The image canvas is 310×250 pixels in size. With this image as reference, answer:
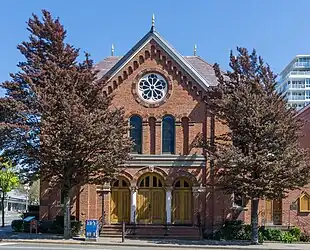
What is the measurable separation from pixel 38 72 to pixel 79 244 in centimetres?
1010

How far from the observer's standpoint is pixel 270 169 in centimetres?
2734

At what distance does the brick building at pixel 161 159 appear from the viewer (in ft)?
109

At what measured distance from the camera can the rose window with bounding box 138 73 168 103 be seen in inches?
1351

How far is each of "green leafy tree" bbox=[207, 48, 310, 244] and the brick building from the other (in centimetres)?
393

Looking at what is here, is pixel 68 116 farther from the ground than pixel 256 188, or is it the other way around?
pixel 68 116

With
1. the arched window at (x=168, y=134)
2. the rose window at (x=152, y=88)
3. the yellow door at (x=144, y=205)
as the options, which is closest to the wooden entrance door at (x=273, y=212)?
the arched window at (x=168, y=134)

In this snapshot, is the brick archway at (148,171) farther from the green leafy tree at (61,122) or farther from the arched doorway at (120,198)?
the green leafy tree at (61,122)

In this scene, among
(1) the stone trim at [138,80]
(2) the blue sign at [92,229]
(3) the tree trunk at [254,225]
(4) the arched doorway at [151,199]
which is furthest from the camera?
(1) the stone trim at [138,80]

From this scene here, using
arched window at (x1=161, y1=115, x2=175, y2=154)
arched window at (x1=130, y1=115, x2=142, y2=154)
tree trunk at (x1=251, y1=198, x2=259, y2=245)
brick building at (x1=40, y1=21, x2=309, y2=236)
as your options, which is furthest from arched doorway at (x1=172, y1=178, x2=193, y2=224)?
tree trunk at (x1=251, y1=198, x2=259, y2=245)

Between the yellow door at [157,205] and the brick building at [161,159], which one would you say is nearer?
the brick building at [161,159]

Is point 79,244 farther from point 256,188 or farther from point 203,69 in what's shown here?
point 203,69

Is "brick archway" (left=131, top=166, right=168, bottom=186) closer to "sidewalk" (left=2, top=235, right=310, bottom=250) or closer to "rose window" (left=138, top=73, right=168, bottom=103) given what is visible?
"rose window" (left=138, top=73, right=168, bottom=103)

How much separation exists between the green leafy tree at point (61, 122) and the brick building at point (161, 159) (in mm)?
3299

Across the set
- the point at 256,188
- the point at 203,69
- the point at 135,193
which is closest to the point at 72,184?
the point at 135,193
